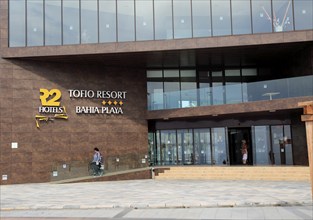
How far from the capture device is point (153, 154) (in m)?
31.0

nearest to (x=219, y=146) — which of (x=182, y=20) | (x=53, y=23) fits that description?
(x=182, y=20)

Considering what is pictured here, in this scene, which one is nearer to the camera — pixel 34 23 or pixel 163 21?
pixel 34 23

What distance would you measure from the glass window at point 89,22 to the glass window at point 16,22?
363 centimetres

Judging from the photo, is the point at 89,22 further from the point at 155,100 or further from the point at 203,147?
the point at 203,147

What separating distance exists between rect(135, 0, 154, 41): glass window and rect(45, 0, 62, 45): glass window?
488 centimetres

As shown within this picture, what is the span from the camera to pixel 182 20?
86.0 ft

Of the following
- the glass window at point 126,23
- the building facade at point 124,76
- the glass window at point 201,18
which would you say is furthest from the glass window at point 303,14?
the glass window at point 126,23

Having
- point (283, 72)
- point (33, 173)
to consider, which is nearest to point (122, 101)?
point (33, 173)

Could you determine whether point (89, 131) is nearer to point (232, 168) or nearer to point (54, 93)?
point (54, 93)

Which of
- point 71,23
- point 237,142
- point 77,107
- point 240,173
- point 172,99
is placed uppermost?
point 71,23

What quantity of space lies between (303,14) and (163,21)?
843 cm

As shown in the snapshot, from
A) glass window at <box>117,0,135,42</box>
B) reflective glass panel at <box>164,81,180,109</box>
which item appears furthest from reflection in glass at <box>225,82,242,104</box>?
glass window at <box>117,0,135,42</box>

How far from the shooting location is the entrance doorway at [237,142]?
3047 centimetres

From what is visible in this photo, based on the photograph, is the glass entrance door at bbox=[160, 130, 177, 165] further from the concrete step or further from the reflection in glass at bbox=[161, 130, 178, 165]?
the concrete step
